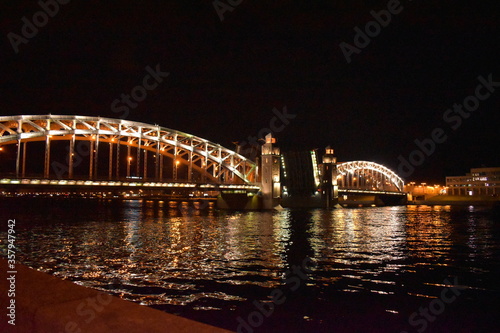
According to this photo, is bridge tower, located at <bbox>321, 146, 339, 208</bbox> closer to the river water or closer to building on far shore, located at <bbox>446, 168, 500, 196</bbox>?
building on far shore, located at <bbox>446, 168, 500, 196</bbox>

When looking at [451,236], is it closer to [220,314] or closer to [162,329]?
[220,314]

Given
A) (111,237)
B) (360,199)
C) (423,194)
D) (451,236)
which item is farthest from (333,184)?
(111,237)

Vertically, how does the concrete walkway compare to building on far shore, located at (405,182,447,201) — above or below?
below

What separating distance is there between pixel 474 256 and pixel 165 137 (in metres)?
52.3

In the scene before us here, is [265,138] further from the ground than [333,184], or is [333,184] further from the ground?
[265,138]

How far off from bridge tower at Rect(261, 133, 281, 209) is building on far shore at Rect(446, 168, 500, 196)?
219ft

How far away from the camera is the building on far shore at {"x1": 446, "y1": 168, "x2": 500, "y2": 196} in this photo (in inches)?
4250

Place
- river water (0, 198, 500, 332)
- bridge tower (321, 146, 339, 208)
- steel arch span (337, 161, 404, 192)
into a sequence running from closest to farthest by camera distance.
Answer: river water (0, 198, 500, 332)
bridge tower (321, 146, 339, 208)
steel arch span (337, 161, 404, 192)

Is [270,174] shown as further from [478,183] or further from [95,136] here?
[478,183]

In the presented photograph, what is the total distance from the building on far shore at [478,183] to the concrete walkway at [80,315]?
119 metres

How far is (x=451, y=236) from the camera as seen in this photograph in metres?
23.4

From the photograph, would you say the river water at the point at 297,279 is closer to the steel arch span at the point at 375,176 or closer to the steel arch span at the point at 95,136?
the steel arch span at the point at 95,136

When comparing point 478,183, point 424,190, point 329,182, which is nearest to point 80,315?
point 329,182

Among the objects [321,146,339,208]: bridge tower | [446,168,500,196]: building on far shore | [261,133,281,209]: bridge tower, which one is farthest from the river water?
[446,168,500,196]: building on far shore
